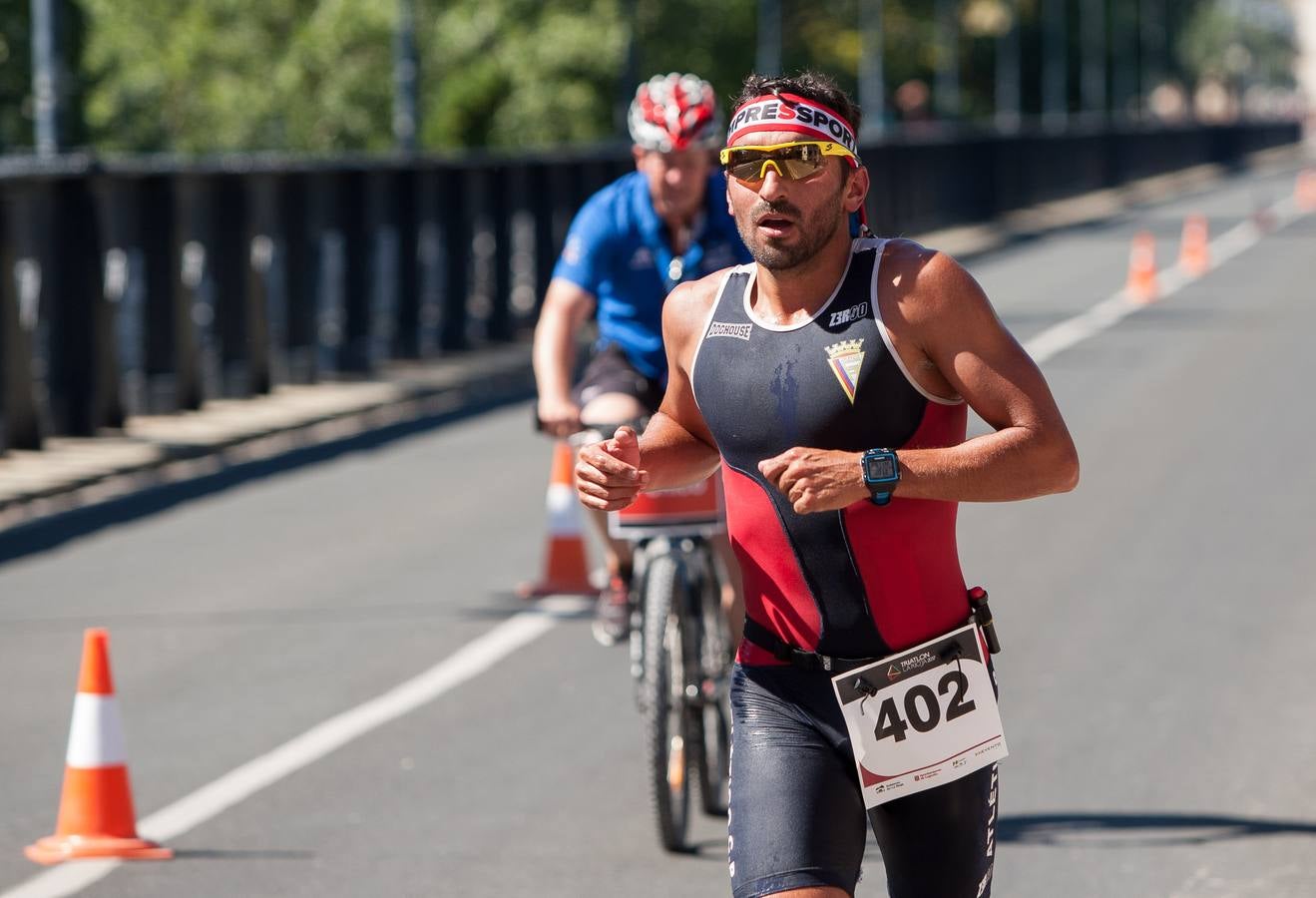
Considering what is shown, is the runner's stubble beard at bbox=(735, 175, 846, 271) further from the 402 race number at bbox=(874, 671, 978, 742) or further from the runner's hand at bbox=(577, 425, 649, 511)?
the 402 race number at bbox=(874, 671, 978, 742)

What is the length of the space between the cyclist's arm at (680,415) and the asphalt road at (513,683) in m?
2.02

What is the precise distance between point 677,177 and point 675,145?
0.10 m

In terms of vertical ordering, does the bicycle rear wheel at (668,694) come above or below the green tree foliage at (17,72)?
below

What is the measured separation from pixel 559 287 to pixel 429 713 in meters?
1.87

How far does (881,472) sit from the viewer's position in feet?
14.4

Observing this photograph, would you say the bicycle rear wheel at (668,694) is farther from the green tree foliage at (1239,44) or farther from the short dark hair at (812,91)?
the green tree foliage at (1239,44)

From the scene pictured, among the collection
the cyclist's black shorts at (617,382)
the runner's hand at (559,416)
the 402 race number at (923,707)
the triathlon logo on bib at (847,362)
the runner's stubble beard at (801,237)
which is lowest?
the 402 race number at (923,707)

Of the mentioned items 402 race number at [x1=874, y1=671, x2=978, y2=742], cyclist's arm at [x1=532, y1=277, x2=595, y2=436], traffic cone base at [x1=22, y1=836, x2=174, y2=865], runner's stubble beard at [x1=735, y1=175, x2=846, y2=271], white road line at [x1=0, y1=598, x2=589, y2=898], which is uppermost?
runner's stubble beard at [x1=735, y1=175, x2=846, y2=271]

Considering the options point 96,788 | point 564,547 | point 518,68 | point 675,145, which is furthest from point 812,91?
point 518,68

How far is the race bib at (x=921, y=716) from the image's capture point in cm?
463

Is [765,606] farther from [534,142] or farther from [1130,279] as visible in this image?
[534,142]

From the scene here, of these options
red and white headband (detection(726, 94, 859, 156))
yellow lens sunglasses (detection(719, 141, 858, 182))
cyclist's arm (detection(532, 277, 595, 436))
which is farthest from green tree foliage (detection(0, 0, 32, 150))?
yellow lens sunglasses (detection(719, 141, 858, 182))

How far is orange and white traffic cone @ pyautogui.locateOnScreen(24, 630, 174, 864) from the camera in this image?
7.16 metres

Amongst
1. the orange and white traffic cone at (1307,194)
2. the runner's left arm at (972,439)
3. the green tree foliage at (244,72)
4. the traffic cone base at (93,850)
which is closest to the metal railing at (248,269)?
the traffic cone base at (93,850)
